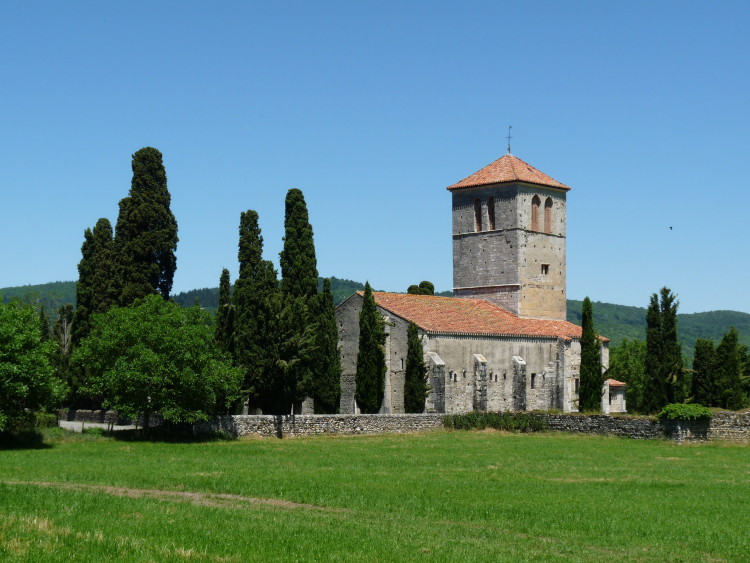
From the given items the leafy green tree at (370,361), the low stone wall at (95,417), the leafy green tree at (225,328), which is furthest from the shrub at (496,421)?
the low stone wall at (95,417)

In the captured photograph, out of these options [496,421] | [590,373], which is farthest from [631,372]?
[496,421]

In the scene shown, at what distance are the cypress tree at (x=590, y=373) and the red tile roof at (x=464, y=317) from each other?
5392 millimetres

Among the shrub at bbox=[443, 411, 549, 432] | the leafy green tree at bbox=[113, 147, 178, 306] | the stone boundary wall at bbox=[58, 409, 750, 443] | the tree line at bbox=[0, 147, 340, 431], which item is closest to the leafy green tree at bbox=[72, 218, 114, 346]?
the tree line at bbox=[0, 147, 340, 431]

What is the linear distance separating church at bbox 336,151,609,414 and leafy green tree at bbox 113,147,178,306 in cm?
1210

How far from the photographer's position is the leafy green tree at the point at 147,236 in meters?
55.0

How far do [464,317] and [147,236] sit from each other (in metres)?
20.0

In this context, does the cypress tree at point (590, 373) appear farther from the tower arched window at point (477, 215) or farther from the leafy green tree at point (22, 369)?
the leafy green tree at point (22, 369)

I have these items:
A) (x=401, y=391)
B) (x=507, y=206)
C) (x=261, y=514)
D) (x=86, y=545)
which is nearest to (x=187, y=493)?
(x=261, y=514)

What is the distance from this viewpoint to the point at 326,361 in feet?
190

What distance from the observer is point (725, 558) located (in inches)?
824

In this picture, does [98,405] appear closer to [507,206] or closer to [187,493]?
[507,206]

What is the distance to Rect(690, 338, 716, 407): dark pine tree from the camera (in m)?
63.1

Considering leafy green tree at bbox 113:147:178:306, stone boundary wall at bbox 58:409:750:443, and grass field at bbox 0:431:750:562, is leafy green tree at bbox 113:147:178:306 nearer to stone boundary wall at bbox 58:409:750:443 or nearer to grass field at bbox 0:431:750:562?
stone boundary wall at bbox 58:409:750:443

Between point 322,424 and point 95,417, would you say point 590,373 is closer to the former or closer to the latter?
point 322,424
